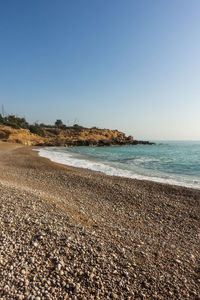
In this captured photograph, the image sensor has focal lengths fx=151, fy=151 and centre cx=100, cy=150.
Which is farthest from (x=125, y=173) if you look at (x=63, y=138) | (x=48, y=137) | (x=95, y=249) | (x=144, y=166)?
(x=48, y=137)

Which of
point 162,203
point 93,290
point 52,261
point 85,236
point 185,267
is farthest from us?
point 162,203

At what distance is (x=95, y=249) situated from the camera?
3936mm

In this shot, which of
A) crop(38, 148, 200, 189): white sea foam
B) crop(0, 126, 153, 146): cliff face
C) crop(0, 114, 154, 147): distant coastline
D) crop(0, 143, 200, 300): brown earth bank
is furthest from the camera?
crop(0, 114, 154, 147): distant coastline

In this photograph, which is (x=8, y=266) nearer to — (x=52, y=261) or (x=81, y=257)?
(x=52, y=261)

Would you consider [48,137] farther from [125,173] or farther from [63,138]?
[125,173]

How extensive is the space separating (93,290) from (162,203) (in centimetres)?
620

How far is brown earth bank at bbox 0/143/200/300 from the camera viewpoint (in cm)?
297

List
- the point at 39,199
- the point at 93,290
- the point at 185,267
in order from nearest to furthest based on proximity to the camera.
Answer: the point at 93,290 → the point at 185,267 → the point at 39,199

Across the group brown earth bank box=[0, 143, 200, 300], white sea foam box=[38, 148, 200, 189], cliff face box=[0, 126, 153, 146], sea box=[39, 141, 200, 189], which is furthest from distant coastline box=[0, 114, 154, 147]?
brown earth bank box=[0, 143, 200, 300]

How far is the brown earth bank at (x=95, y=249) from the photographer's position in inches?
117

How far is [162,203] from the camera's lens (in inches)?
318

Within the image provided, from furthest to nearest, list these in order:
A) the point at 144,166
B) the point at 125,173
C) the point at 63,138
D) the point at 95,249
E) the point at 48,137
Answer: the point at 48,137
the point at 63,138
the point at 144,166
the point at 125,173
the point at 95,249

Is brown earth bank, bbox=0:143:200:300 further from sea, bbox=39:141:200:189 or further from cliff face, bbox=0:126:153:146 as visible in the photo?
cliff face, bbox=0:126:153:146

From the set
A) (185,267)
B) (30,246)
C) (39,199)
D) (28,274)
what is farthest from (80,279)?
(39,199)
